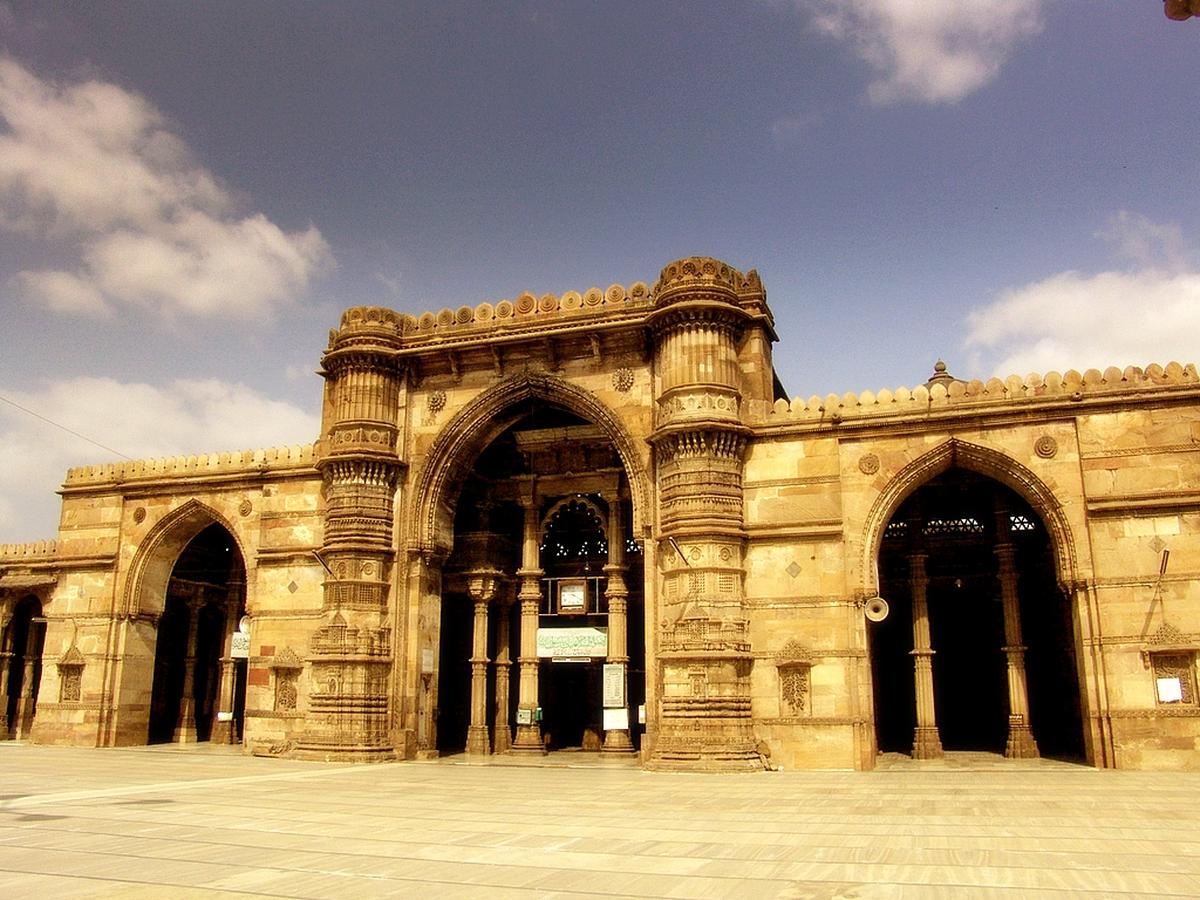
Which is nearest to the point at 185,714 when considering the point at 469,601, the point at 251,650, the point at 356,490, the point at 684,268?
the point at 251,650

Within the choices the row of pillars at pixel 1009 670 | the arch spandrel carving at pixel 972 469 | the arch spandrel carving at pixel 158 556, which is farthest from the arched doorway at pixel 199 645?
the row of pillars at pixel 1009 670

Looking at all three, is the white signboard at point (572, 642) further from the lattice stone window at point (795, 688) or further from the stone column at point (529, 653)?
the lattice stone window at point (795, 688)

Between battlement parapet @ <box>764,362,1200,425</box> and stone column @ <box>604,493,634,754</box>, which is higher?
battlement parapet @ <box>764,362,1200,425</box>

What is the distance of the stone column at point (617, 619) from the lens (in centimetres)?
2375

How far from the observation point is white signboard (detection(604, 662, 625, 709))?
77.1 ft

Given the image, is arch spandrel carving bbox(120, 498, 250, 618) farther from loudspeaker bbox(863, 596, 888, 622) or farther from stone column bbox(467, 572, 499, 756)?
loudspeaker bbox(863, 596, 888, 622)

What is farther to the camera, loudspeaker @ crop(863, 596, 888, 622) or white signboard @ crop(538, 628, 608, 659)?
white signboard @ crop(538, 628, 608, 659)

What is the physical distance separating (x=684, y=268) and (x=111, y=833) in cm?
1504

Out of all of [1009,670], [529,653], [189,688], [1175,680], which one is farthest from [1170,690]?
[189,688]

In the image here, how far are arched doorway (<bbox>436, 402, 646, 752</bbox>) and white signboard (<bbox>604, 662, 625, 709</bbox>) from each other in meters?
0.05

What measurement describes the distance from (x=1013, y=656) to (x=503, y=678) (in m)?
12.3

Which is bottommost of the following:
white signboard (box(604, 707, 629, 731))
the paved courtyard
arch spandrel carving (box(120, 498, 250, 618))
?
the paved courtyard

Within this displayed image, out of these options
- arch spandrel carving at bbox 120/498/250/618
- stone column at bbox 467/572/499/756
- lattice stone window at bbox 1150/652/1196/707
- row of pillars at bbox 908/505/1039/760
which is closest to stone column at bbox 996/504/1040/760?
row of pillars at bbox 908/505/1039/760

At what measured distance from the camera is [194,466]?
2644 cm
